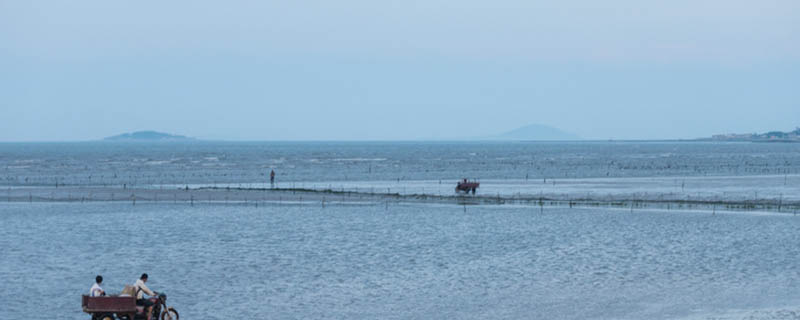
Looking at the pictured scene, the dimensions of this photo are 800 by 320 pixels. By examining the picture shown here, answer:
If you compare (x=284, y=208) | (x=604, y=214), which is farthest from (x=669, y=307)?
(x=284, y=208)

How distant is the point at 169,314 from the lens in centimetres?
2216

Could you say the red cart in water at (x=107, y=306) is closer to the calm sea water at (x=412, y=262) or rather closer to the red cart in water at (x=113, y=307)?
the red cart in water at (x=113, y=307)

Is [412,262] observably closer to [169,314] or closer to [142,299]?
[169,314]

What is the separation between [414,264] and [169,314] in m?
11.6

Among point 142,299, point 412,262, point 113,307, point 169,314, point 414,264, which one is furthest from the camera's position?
point 412,262

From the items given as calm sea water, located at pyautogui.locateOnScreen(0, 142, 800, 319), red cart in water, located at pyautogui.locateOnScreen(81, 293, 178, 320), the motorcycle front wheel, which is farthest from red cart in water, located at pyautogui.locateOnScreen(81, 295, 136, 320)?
calm sea water, located at pyautogui.locateOnScreen(0, 142, 800, 319)

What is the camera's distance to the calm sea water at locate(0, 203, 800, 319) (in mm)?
23859

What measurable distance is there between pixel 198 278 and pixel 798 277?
822 inches

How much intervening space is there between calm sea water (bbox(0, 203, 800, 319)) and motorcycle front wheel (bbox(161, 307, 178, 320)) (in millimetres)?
695

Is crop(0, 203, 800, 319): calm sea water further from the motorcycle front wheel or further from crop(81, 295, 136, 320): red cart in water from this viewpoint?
crop(81, 295, 136, 320): red cart in water

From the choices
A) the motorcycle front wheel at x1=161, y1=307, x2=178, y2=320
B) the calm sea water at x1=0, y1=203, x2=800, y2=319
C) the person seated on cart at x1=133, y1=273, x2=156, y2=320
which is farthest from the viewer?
the calm sea water at x1=0, y1=203, x2=800, y2=319

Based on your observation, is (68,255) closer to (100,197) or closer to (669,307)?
(669,307)

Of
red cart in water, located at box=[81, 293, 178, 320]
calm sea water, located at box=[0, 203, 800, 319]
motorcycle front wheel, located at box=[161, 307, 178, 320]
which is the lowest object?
calm sea water, located at box=[0, 203, 800, 319]

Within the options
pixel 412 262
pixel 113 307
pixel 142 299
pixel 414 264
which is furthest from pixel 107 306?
pixel 412 262
